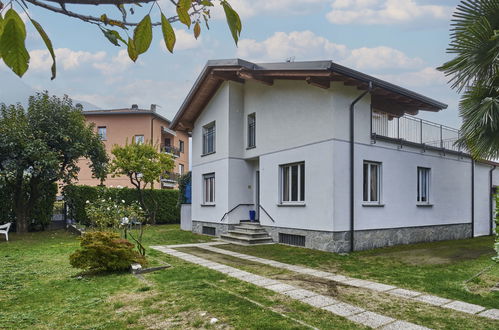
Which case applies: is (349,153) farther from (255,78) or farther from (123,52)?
(123,52)

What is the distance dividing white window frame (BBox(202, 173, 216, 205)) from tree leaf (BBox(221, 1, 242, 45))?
15286mm

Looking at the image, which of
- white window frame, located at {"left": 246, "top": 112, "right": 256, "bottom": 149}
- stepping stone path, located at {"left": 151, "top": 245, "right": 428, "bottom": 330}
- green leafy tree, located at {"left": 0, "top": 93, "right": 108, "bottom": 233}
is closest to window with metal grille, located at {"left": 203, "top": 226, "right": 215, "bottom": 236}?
white window frame, located at {"left": 246, "top": 112, "right": 256, "bottom": 149}

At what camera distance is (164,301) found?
5473 millimetres

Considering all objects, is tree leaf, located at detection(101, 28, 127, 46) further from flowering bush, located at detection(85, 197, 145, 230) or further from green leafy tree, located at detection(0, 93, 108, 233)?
green leafy tree, located at detection(0, 93, 108, 233)

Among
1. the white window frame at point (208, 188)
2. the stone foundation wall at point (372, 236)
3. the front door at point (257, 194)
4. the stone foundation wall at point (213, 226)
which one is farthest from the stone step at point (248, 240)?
the white window frame at point (208, 188)

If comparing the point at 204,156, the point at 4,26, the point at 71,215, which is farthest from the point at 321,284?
the point at 71,215

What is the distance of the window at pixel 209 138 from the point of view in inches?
667

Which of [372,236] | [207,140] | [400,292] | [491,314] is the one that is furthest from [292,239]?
[491,314]

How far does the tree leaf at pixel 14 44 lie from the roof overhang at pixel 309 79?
386 inches

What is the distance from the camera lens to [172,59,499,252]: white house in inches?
434

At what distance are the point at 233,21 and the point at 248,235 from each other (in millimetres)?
12337

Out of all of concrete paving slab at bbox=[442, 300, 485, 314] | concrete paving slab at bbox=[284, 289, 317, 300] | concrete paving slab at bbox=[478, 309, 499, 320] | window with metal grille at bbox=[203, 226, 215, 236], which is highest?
concrete paving slab at bbox=[478, 309, 499, 320]

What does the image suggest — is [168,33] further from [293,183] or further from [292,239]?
[292,239]

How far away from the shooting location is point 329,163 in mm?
10867
